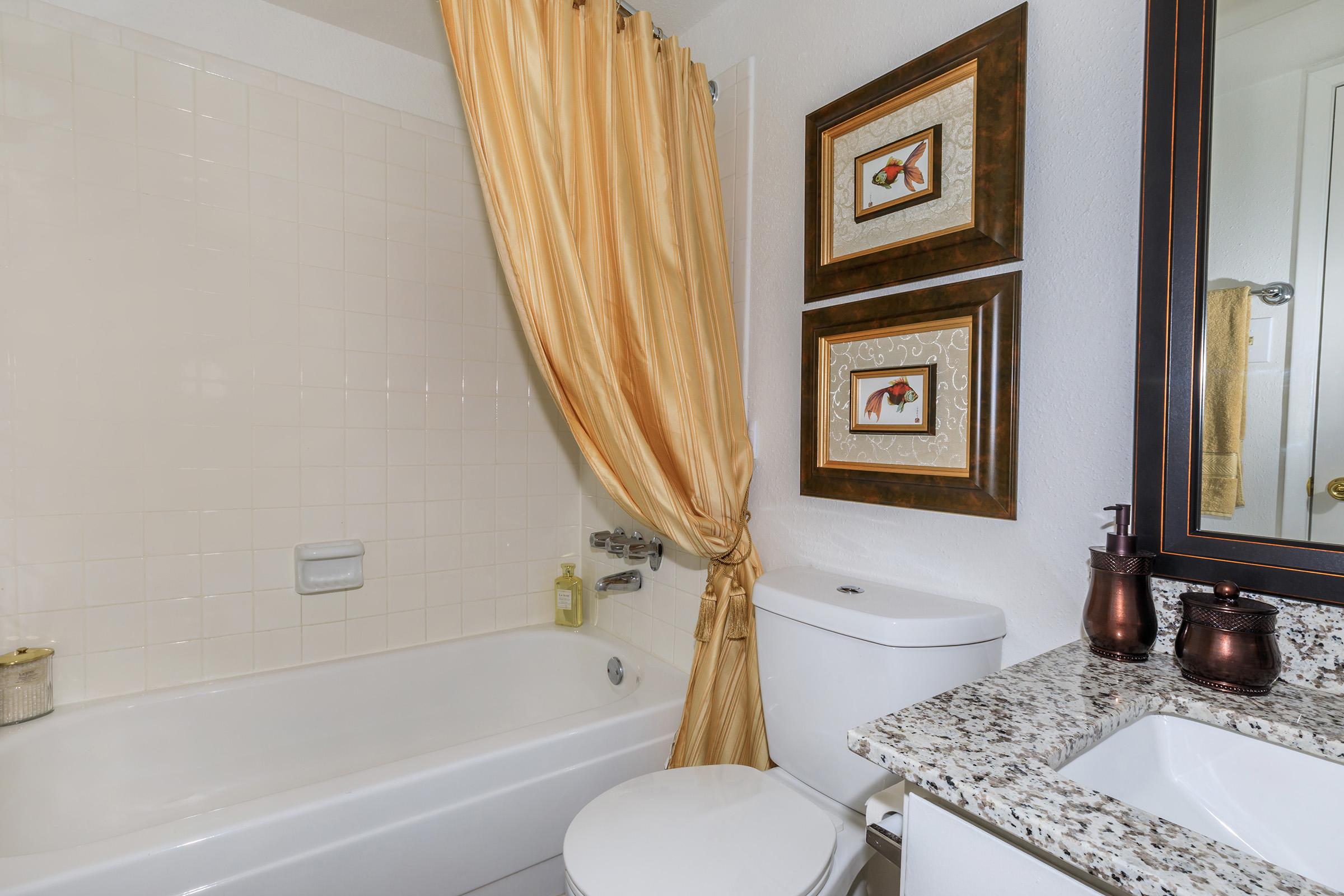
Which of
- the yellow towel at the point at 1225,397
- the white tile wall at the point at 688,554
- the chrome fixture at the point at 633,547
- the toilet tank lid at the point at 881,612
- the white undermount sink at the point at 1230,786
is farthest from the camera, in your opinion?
the chrome fixture at the point at 633,547

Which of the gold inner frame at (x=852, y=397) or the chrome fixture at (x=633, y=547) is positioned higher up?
the gold inner frame at (x=852, y=397)

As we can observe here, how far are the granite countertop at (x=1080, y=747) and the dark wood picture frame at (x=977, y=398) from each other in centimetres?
32

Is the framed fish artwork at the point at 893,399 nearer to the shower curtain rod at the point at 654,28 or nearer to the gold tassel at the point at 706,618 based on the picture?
the gold tassel at the point at 706,618

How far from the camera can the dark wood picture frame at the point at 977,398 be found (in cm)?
118

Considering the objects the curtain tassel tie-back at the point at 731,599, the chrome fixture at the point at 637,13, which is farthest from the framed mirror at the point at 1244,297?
the chrome fixture at the point at 637,13

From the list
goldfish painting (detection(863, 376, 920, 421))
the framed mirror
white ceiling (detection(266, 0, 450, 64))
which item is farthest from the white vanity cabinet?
white ceiling (detection(266, 0, 450, 64))

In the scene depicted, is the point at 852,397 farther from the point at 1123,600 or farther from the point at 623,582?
the point at 623,582

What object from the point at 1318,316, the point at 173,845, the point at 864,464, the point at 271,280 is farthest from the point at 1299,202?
the point at 271,280

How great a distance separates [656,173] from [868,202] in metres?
0.48

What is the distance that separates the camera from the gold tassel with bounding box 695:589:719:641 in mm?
1600

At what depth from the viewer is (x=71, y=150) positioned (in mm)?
1643

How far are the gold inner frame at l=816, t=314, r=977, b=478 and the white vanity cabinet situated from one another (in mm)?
708

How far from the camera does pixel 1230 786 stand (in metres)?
0.75

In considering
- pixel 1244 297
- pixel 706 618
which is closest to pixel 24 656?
pixel 706 618
